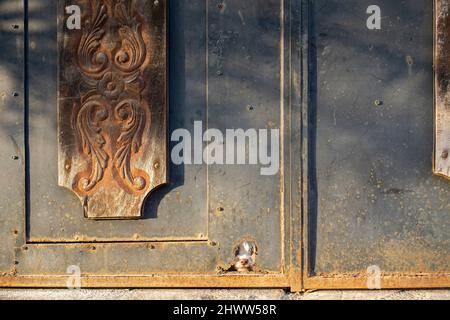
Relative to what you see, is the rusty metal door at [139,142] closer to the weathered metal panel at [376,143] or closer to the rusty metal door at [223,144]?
the rusty metal door at [223,144]

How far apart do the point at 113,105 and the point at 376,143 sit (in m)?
1.22

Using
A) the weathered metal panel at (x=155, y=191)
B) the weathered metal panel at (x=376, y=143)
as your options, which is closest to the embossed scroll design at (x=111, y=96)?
the weathered metal panel at (x=155, y=191)

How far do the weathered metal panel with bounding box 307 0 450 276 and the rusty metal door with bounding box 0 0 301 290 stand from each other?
15 centimetres

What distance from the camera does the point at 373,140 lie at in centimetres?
249

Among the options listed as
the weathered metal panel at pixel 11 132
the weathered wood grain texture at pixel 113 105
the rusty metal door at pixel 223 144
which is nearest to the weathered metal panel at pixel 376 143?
the rusty metal door at pixel 223 144

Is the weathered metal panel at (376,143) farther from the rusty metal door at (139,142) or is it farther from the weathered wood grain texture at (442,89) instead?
the rusty metal door at (139,142)

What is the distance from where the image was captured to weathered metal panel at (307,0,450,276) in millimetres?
2479

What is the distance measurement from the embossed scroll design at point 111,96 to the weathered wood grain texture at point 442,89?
1.32 meters

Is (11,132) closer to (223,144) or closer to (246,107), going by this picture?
(223,144)

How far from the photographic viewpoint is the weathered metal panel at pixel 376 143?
2.48 meters

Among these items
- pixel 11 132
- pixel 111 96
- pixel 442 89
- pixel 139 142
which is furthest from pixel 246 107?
pixel 11 132

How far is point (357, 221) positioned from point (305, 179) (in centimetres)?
31
